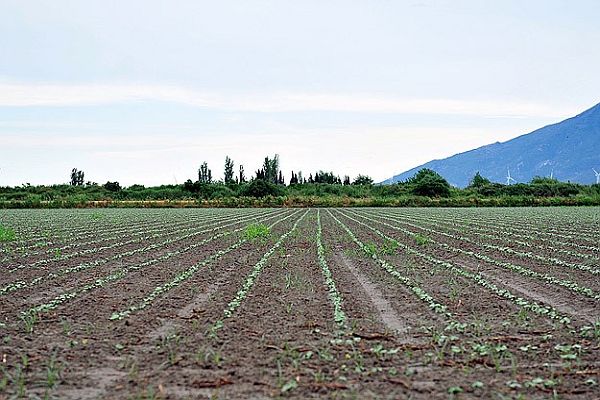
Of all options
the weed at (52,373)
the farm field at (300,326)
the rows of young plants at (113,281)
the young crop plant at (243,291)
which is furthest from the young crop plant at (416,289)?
the weed at (52,373)

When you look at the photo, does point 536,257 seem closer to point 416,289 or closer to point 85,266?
point 416,289

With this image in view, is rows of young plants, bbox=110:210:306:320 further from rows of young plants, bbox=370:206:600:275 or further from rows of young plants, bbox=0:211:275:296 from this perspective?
rows of young plants, bbox=370:206:600:275

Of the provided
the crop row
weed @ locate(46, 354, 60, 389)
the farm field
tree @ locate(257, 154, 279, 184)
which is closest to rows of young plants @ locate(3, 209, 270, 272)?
the farm field

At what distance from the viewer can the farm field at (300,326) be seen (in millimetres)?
4551

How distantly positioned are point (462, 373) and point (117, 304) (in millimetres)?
4589

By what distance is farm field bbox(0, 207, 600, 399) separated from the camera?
14.9 ft

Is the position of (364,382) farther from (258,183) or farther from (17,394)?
(258,183)

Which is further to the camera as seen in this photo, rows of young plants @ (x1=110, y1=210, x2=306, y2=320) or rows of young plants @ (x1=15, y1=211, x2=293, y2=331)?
rows of young plants @ (x1=110, y1=210, x2=306, y2=320)

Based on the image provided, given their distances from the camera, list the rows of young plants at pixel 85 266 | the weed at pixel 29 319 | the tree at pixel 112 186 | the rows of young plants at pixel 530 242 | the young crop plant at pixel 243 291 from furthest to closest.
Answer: the tree at pixel 112 186, the rows of young plants at pixel 530 242, the rows of young plants at pixel 85 266, the young crop plant at pixel 243 291, the weed at pixel 29 319

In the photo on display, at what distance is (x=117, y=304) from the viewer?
763 cm

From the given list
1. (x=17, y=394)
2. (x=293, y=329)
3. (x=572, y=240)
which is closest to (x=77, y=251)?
(x=293, y=329)

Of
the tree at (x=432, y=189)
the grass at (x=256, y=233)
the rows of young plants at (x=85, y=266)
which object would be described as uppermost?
the tree at (x=432, y=189)

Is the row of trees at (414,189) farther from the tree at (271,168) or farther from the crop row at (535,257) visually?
the crop row at (535,257)

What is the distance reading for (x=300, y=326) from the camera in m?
6.37
